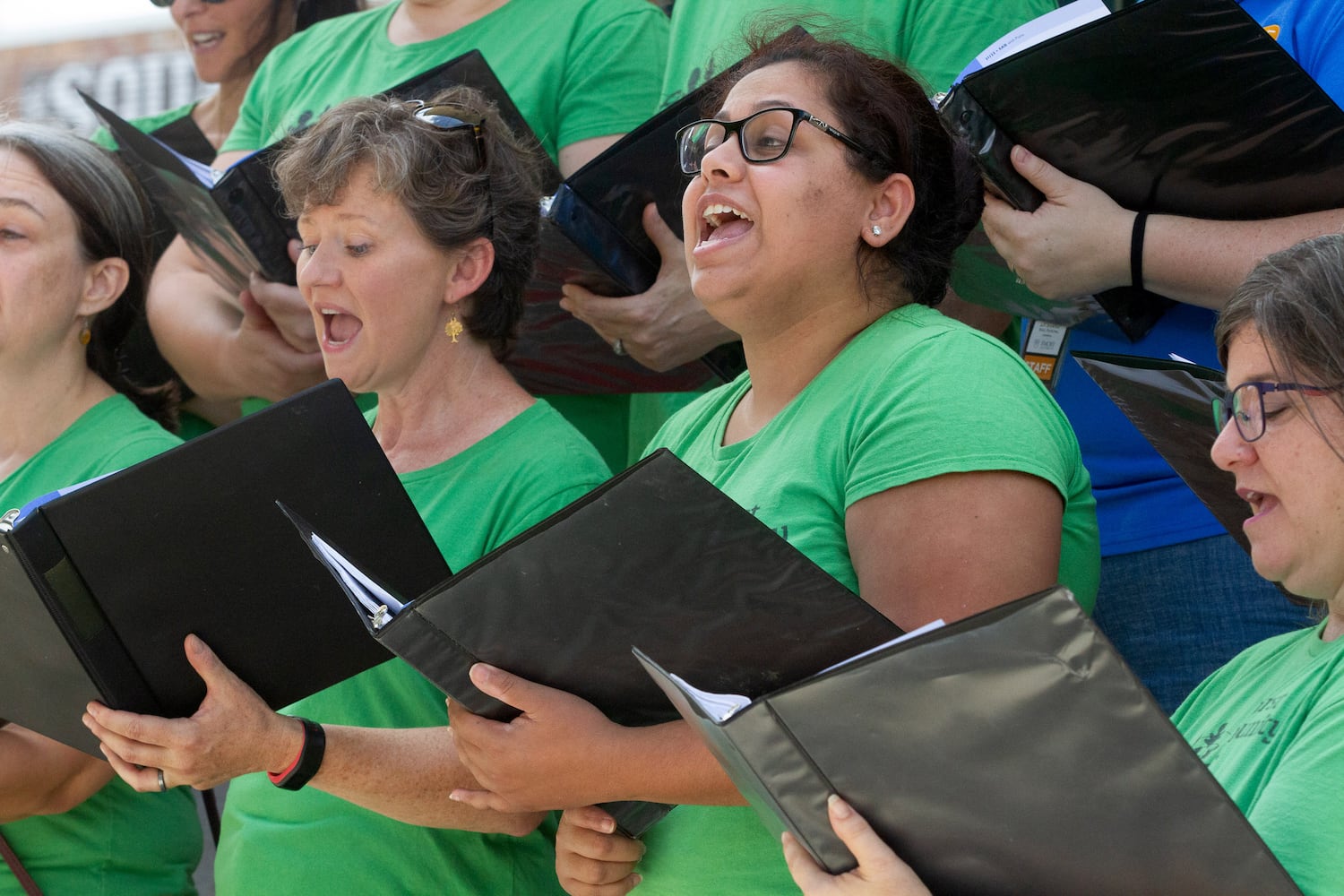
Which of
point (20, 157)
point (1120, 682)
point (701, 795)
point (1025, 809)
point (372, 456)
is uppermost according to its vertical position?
point (20, 157)

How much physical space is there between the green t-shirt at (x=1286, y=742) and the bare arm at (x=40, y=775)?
1.66 m

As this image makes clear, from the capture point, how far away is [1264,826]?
1298 millimetres

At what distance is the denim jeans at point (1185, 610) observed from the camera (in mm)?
2123

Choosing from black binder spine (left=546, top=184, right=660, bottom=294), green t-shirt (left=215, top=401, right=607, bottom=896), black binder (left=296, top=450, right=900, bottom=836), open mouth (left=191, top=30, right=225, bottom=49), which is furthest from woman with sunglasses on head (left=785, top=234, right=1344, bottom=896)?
open mouth (left=191, top=30, right=225, bottom=49)

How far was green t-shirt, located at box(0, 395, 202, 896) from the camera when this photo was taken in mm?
2516

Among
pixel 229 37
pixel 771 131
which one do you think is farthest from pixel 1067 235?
pixel 229 37

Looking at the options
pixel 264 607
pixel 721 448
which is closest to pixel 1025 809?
pixel 721 448

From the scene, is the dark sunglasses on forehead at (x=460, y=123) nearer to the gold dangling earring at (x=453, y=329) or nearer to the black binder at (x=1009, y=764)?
the gold dangling earring at (x=453, y=329)

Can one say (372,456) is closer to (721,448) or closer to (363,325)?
(721,448)

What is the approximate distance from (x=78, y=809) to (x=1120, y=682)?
1943 mm

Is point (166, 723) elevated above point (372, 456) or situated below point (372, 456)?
below

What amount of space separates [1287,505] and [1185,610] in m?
0.74

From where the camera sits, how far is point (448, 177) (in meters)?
2.48

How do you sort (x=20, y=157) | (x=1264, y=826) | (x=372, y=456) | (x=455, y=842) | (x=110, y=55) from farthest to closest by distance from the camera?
(x=110, y=55) < (x=20, y=157) < (x=455, y=842) < (x=372, y=456) < (x=1264, y=826)
